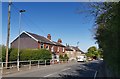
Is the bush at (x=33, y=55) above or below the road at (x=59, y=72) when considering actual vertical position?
above

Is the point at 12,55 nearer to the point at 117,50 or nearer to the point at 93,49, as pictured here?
the point at 117,50

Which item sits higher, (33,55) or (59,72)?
(33,55)

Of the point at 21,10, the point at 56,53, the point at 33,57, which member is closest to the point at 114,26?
the point at 21,10

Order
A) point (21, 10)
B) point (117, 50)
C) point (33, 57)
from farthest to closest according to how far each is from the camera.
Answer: point (33, 57) → point (21, 10) → point (117, 50)

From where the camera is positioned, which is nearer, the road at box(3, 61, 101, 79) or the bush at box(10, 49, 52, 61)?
the road at box(3, 61, 101, 79)

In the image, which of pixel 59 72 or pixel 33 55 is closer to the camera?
pixel 59 72

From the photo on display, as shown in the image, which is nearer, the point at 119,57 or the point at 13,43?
the point at 119,57

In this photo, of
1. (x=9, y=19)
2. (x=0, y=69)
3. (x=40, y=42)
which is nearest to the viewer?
(x=0, y=69)

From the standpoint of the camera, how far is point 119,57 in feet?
27.0

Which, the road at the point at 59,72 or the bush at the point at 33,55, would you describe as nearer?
the road at the point at 59,72

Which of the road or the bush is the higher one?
the bush

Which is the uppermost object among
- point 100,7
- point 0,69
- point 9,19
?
point 9,19

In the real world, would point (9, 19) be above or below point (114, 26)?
above

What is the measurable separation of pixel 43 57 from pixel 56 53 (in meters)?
25.3
